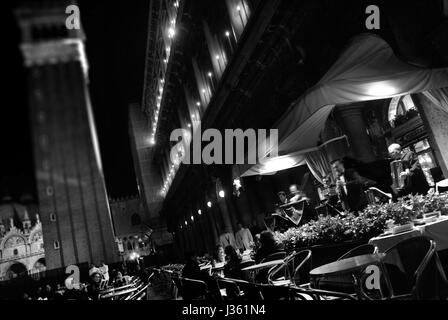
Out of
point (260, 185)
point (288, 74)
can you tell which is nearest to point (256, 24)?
point (288, 74)

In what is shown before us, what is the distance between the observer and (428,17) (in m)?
6.89

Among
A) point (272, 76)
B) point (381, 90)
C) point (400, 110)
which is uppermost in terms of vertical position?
point (272, 76)

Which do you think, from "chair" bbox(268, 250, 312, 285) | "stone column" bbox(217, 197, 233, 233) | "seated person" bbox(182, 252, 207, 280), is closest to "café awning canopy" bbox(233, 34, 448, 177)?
"chair" bbox(268, 250, 312, 285)

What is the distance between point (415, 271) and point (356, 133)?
749 centimetres

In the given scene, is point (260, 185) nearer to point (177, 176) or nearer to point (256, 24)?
point (256, 24)

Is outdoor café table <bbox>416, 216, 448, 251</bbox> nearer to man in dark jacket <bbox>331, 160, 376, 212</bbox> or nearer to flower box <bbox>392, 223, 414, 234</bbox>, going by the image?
flower box <bbox>392, 223, 414, 234</bbox>

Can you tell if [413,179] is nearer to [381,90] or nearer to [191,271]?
[381,90]

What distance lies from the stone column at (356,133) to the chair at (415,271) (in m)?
6.59

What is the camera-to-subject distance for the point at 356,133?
10.3 m

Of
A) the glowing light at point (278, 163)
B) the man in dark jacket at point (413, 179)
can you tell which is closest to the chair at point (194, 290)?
the man in dark jacket at point (413, 179)

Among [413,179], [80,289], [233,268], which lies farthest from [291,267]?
[80,289]

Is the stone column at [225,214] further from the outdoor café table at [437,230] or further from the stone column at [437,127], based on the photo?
the outdoor café table at [437,230]

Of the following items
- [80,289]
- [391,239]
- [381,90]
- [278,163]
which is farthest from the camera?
[278,163]

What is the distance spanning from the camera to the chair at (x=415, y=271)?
291cm
